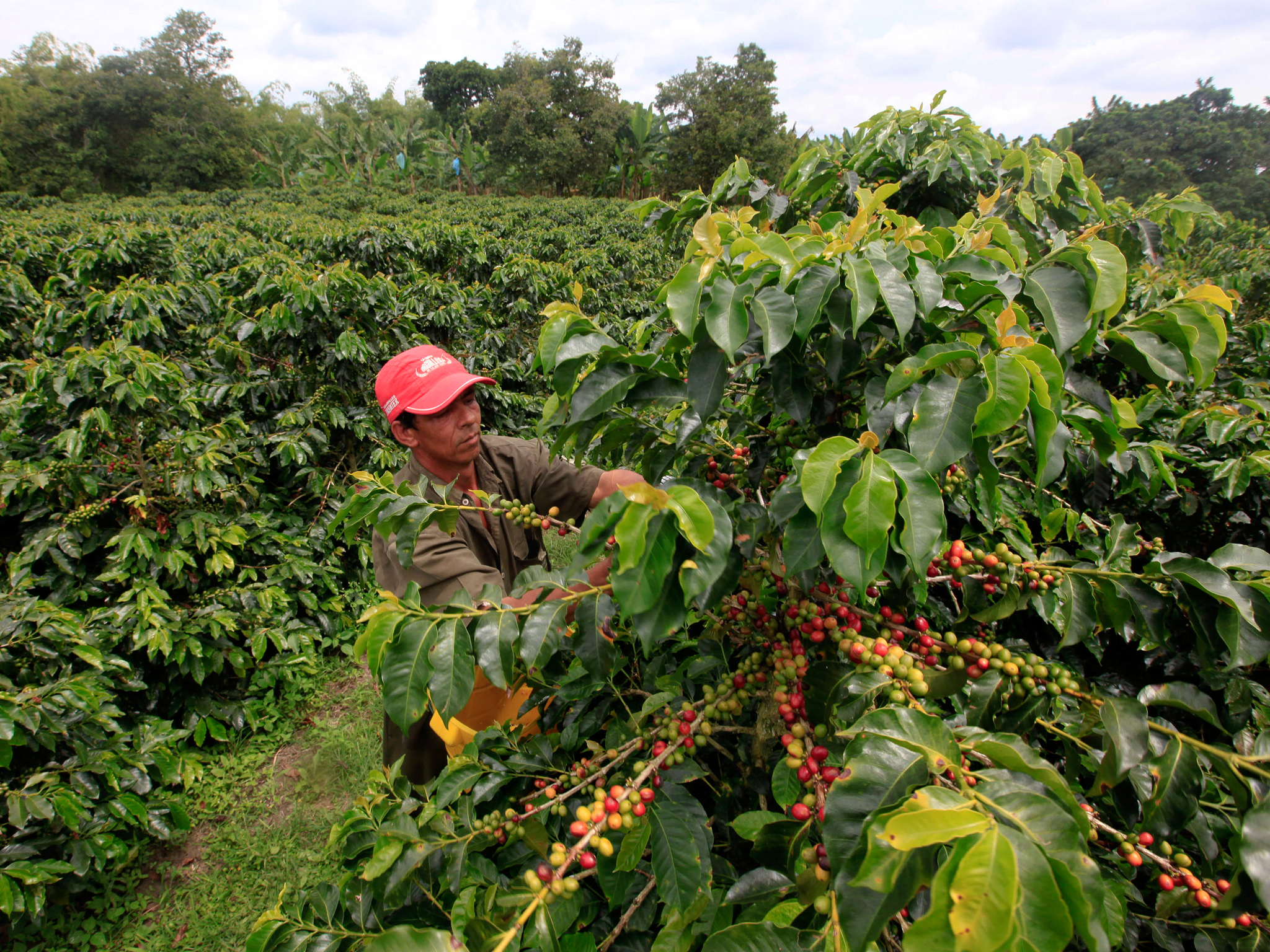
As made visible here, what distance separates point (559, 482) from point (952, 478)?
1579mm

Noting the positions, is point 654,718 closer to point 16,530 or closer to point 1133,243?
point 1133,243

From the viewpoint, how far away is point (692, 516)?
0.75 meters

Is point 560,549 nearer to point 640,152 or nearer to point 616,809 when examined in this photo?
point 616,809

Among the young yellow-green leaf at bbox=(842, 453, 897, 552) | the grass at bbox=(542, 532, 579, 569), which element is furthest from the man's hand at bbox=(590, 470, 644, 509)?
the grass at bbox=(542, 532, 579, 569)

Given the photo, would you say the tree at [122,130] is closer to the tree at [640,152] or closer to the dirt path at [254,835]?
the tree at [640,152]

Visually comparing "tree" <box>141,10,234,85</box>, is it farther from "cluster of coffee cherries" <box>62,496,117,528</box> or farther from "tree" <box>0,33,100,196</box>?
"cluster of coffee cherries" <box>62,496,117,528</box>

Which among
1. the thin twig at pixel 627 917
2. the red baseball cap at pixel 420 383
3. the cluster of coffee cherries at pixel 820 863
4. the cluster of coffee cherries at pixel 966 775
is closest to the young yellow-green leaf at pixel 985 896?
the cluster of coffee cherries at pixel 966 775

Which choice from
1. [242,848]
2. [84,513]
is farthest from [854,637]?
[84,513]

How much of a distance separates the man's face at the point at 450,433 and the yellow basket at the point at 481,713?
0.77 metres

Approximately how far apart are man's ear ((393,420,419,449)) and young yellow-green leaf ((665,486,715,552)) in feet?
5.48

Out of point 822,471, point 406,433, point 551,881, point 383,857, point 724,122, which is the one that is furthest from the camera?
point 724,122

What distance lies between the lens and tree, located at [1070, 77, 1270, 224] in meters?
29.2

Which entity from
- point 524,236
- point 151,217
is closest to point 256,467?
point 524,236

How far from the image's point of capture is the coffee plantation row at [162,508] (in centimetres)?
234
